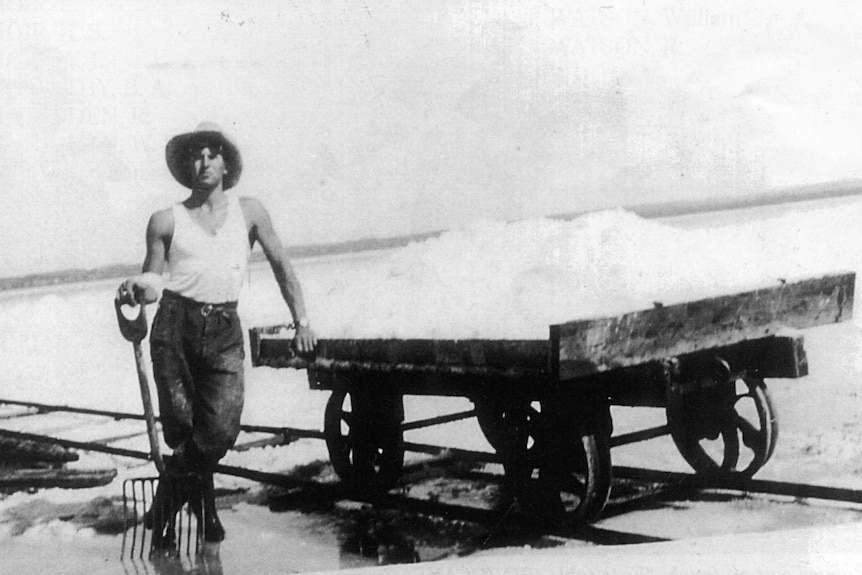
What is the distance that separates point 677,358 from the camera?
352 cm

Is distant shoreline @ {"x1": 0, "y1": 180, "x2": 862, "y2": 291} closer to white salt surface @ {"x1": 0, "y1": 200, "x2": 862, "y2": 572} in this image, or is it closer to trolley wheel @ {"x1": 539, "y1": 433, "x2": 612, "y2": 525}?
white salt surface @ {"x1": 0, "y1": 200, "x2": 862, "y2": 572}

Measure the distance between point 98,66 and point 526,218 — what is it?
2107 mm

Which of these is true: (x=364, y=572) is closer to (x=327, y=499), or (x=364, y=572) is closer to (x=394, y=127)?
(x=327, y=499)

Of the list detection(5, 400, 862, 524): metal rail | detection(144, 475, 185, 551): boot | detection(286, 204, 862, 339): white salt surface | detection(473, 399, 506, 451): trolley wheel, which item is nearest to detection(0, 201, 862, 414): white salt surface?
detection(286, 204, 862, 339): white salt surface

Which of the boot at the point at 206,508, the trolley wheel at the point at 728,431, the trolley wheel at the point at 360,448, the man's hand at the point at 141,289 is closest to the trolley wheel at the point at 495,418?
the trolley wheel at the point at 360,448

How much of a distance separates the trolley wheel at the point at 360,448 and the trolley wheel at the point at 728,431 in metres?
1.31

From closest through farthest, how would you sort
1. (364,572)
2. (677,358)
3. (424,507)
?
(677,358)
(364,572)
(424,507)

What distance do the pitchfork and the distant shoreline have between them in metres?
0.23

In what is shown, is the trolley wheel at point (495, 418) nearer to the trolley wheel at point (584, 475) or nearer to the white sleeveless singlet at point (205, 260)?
the trolley wheel at point (584, 475)

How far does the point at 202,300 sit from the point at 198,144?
0.74m

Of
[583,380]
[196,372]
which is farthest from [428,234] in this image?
[196,372]

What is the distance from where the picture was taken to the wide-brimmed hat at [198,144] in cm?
402

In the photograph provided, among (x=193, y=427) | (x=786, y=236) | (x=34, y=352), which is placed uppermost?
(x=786, y=236)

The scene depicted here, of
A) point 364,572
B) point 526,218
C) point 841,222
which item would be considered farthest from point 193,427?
point 841,222
